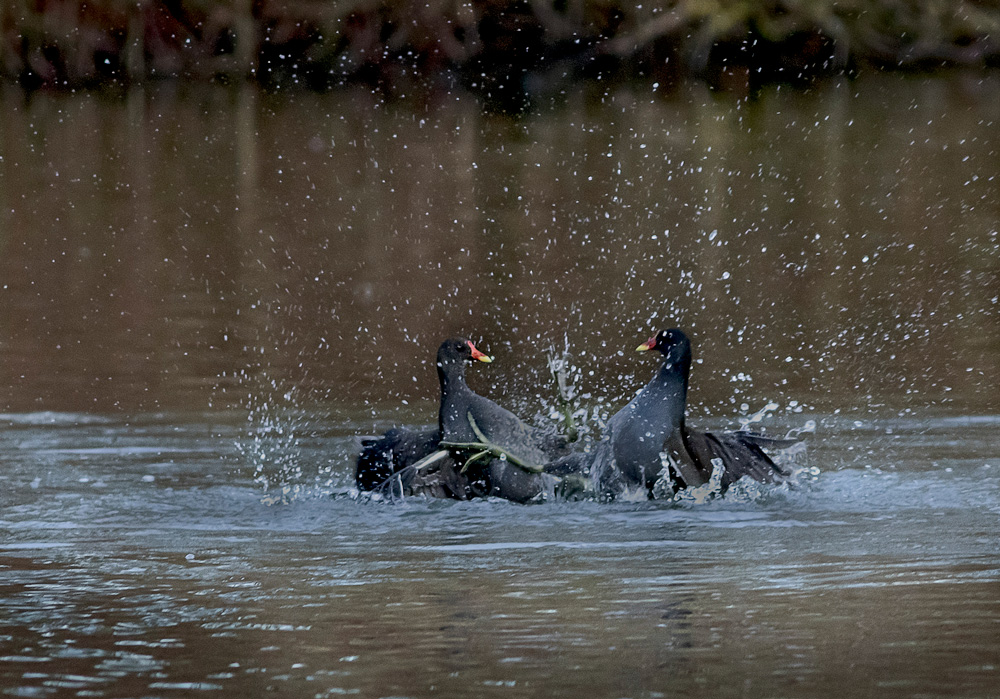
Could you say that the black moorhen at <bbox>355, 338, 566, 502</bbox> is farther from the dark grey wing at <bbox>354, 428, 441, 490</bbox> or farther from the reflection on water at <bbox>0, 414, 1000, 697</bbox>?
the reflection on water at <bbox>0, 414, 1000, 697</bbox>

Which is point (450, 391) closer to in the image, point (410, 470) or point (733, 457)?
point (410, 470)

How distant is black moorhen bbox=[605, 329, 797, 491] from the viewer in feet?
23.2

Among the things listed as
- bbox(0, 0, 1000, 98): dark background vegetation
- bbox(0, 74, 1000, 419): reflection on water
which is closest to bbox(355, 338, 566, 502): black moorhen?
bbox(0, 74, 1000, 419): reflection on water

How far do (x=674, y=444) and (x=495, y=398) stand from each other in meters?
2.72

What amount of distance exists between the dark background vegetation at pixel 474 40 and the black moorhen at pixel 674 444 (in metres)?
25.9

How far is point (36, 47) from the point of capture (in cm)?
3578

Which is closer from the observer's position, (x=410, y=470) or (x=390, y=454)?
(x=410, y=470)

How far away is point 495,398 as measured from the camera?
9.78 m

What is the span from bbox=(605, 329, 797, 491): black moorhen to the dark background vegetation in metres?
25.9

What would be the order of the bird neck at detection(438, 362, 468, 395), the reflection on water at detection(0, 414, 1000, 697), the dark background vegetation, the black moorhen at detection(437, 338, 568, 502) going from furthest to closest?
the dark background vegetation → the bird neck at detection(438, 362, 468, 395) → the black moorhen at detection(437, 338, 568, 502) → the reflection on water at detection(0, 414, 1000, 697)

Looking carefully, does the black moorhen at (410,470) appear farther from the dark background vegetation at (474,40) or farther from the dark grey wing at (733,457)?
the dark background vegetation at (474,40)

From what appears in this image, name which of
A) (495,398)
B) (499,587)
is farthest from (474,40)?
(499,587)

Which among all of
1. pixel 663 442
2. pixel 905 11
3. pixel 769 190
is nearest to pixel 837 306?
pixel 663 442

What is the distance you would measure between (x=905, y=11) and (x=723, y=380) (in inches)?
1041
